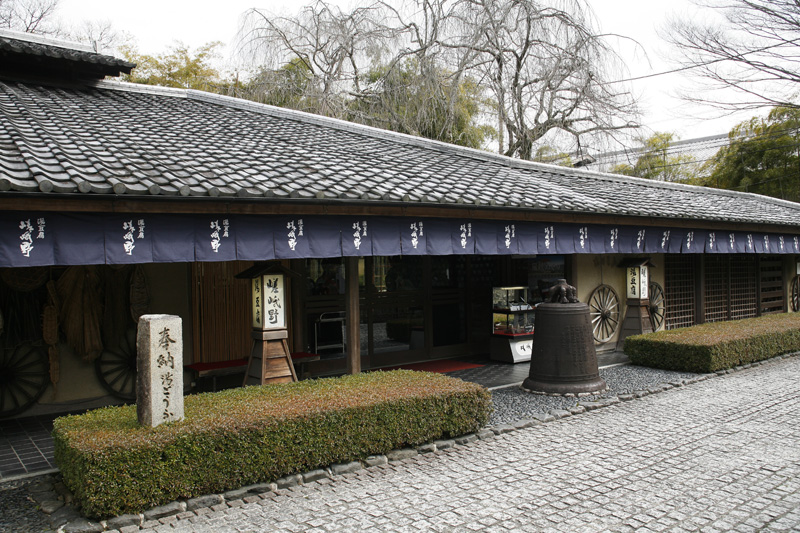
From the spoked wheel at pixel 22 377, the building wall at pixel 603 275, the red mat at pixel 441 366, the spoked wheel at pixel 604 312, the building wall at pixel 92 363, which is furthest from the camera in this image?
the spoked wheel at pixel 604 312

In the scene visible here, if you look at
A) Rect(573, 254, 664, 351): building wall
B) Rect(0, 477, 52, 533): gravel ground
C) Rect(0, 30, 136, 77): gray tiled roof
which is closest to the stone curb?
Rect(0, 477, 52, 533): gravel ground

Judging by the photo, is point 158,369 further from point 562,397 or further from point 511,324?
point 511,324

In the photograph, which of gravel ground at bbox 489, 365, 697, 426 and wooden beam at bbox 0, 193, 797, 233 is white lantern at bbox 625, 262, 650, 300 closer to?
gravel ground at bbox 489, 365, 697, 426

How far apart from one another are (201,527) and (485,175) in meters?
7.86

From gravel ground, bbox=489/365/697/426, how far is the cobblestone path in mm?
482

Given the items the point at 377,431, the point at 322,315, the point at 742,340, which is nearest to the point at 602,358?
the point at 742,340

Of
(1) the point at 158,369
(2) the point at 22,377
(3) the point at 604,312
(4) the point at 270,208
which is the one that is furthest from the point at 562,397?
(2) the point at 22,377

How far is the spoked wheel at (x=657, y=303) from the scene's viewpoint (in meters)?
14.9

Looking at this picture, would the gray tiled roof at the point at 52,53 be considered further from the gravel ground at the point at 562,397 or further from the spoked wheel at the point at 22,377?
the gravel ground at the point at 562,397

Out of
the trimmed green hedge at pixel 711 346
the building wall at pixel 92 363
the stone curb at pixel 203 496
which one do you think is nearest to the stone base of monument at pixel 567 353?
the stone curb at pixel 203 496

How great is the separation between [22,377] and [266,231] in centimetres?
420

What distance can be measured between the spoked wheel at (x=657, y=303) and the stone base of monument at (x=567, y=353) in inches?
246

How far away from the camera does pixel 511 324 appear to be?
12.4m

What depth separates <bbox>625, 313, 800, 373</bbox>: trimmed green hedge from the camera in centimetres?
1088
